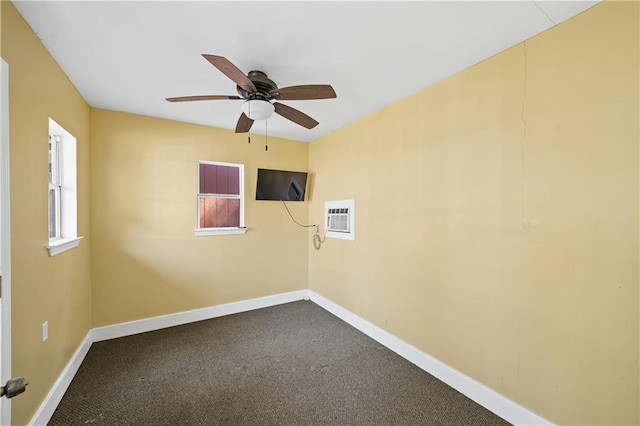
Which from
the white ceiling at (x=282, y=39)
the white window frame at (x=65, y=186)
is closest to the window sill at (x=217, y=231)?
the white window frame at (x=65, y=186)

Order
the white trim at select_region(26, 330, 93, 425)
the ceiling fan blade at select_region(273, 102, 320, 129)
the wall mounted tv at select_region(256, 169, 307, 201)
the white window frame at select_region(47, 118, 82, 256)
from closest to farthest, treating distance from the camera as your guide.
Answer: the white trim at select_region(26, 330, 93, 425) → the ceiling fan blade at select_region(273, 102, 320, 129) → the white window frame at select_region(47, 118, 82, 256) → the wall mounted tv at select_region(256, 169, 307, 201)

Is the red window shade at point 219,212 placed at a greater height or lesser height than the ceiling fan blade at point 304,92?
lesser

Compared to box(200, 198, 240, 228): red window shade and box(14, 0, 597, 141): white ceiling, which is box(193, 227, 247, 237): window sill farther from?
box(14, 0, 597, 141): white ceiling

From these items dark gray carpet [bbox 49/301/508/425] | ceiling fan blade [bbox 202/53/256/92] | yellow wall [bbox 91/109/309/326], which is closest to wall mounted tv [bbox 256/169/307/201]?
yellow wall [bbox 91/109/309/326]

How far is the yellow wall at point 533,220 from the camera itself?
4.48 ft

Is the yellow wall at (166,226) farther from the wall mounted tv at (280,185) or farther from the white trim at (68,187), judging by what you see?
the white trim at (68,187)

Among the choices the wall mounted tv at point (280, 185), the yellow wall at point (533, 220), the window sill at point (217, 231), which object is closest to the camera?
the yellow wall at point (533, 220)

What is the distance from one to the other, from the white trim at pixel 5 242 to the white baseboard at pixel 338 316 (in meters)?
0.54

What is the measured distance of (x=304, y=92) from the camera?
1.84m

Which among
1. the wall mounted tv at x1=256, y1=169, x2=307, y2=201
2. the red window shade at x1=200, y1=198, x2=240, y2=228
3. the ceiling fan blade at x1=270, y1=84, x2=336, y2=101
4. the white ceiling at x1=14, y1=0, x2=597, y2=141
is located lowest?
Answer: the red window shade at x1=200, y1=198, x2=240, y2=228

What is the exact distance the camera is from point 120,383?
2.13 m

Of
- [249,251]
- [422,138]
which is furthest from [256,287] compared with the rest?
[422,138]

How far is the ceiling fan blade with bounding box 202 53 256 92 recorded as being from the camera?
1426mm

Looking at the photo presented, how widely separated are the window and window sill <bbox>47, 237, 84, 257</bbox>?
1243mm
